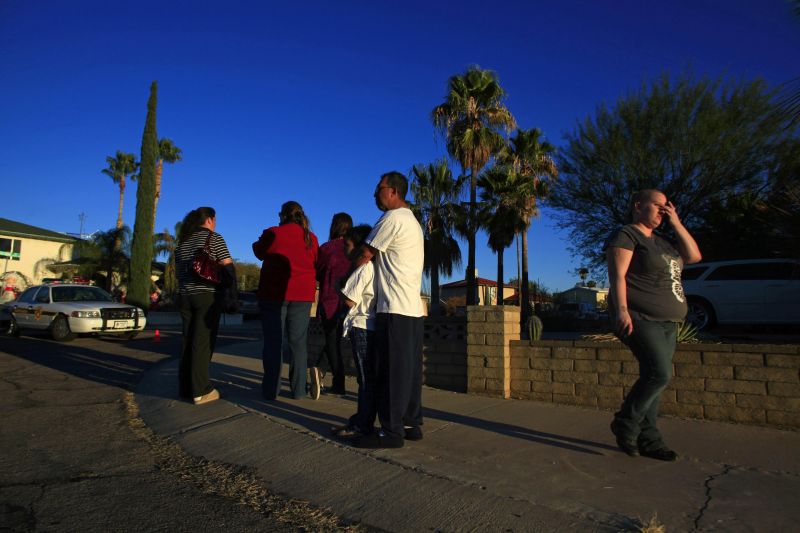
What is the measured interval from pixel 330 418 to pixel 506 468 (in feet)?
5.61

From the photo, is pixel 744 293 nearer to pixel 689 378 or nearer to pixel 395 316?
pixel 689 378

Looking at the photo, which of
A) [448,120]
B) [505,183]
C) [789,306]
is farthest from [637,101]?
[789,306]

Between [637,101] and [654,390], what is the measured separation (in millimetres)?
Result: 17474

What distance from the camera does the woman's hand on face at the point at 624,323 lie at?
3229mm

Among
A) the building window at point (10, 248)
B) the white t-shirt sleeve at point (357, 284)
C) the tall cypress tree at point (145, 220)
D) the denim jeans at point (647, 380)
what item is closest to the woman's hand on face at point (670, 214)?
the denim jeans at point (647, 380)

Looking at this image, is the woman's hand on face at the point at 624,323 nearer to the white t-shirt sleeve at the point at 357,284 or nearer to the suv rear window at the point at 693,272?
the white t-shirt sleeve at the point at 357,284

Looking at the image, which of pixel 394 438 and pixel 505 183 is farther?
pixel 505 183

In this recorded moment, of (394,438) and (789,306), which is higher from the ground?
(789,306)

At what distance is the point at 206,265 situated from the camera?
15.8 feet

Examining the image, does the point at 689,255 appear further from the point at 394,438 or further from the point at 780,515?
the point at 394,438

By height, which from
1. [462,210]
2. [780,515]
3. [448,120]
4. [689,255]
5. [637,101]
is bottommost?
[780,515]

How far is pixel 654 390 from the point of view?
326 centimetres

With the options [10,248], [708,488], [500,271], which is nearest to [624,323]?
[708,488]

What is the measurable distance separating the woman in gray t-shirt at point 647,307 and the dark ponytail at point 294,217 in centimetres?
278
